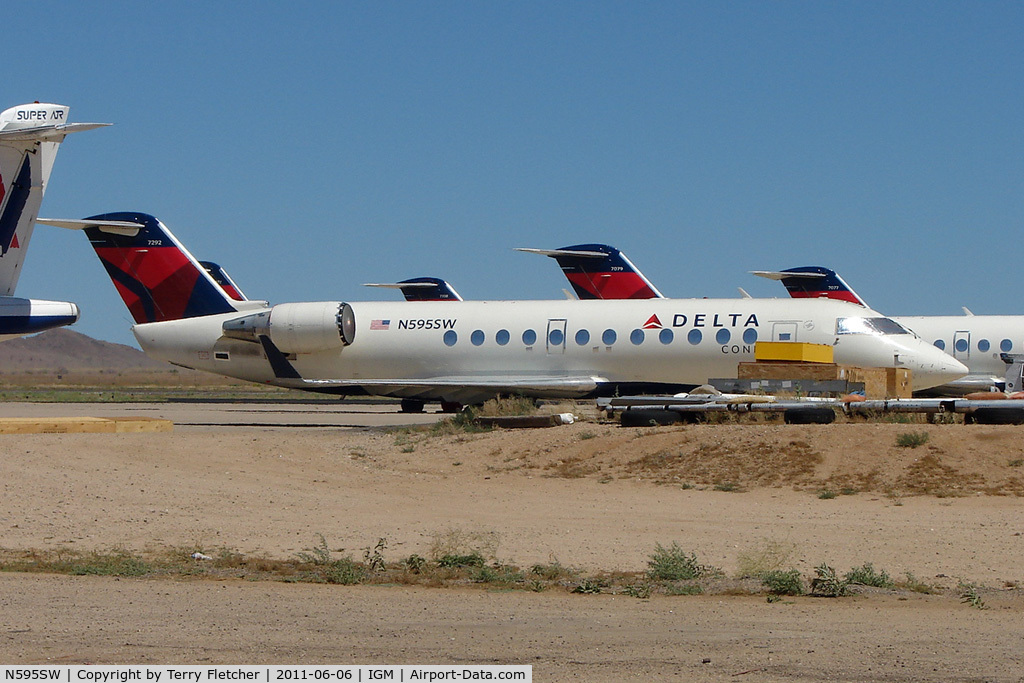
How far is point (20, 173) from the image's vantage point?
2427 cm

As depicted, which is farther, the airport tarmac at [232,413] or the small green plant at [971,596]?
the airport tarmac at [232,413]

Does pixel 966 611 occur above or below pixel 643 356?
below

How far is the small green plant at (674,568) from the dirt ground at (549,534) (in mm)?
456

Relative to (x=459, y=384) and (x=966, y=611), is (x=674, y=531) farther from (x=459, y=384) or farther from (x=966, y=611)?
(x=459, y=384)

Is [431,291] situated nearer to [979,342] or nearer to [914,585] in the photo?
[979,342]

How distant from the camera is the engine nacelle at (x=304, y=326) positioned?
33156 mm

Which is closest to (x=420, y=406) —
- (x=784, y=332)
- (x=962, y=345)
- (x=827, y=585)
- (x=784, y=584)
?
(x=784, y=332)

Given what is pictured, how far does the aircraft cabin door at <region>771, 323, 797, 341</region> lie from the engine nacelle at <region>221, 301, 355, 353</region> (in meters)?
11.3

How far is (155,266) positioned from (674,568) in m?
27.4

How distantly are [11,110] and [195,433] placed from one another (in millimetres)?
7387

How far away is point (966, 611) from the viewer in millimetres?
9406

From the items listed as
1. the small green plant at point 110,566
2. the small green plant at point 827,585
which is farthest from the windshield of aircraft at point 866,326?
the small green plant at point 110,566

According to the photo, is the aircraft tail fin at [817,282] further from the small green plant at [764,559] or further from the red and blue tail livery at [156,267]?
the small green plant at [764,559]

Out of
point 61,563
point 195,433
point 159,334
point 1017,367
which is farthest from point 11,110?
point 1017,367
